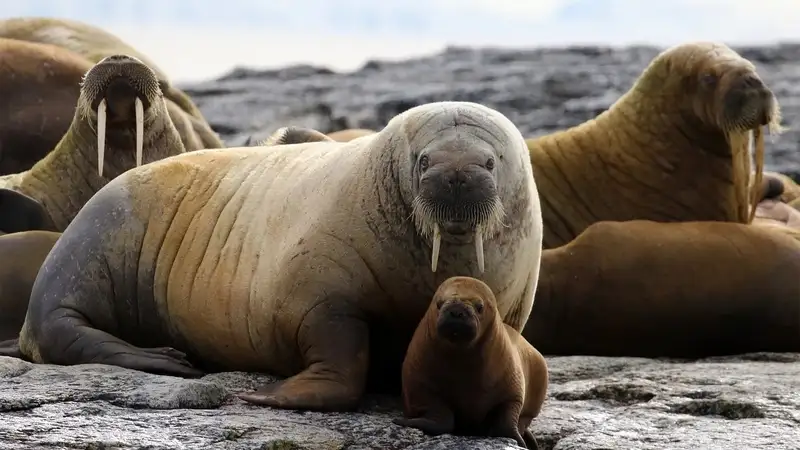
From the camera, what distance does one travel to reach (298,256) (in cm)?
611

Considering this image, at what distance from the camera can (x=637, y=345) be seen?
26.1 feet

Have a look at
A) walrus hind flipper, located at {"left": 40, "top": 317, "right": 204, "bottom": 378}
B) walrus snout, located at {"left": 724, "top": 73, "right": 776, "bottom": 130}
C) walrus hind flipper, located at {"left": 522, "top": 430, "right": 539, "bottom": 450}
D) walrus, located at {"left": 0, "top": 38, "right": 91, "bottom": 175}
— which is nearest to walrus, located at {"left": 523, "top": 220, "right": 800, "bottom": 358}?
walrus snout, located at {"left": 724, "top": 73, "right": 776, "bottom": 130}

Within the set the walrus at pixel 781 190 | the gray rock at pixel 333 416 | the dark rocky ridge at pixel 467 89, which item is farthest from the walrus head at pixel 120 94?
the dark rocky ridge at pixel 467 89

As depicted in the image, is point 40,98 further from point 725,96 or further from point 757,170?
point 757,170

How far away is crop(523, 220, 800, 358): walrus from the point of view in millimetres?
7895

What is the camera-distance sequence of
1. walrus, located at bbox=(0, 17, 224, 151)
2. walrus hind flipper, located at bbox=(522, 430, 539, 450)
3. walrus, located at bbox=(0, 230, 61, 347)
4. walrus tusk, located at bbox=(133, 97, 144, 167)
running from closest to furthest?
walrus hind flipper, located at bbox=(522, 430, 539, 450), walrus, located at bbox=(0, 230, 61, 347), walrus tusk, located at bbox=(133, 97, 144, 167), walrus, located at bbox=(0, 17, 224, 151)

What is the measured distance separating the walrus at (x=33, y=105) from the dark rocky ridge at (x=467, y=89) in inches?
112

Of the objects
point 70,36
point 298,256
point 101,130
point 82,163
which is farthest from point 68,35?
point 298,256

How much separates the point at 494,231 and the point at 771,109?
4072 millimetres

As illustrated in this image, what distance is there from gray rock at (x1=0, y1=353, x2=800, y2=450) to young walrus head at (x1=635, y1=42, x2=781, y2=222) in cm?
302

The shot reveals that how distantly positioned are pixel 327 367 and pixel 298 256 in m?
0.56

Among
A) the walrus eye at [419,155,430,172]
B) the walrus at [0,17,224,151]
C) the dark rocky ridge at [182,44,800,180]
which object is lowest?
the dark rocky ridge at [182,44,800,180]

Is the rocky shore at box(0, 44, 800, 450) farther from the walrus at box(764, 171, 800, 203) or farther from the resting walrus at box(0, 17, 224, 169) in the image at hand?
→ the resting walrus at box(0, 17, 224, 169)

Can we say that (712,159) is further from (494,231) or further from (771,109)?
(494,231)
